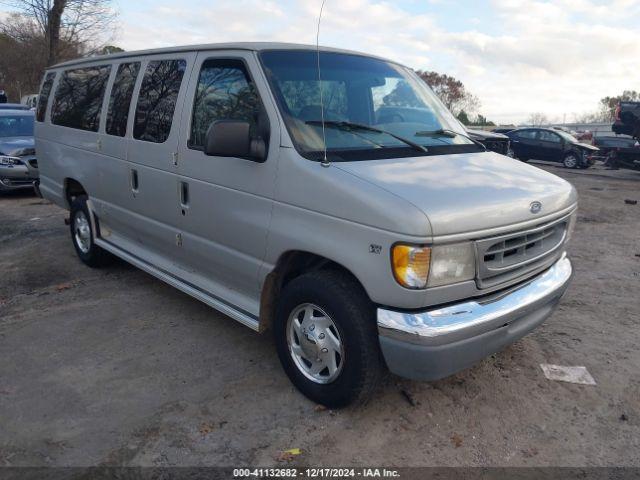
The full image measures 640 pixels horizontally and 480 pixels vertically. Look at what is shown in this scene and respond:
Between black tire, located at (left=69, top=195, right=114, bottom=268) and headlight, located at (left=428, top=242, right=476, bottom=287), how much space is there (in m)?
4.06

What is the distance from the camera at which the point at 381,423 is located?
10.4ft

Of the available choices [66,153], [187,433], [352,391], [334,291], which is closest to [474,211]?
[334,291]

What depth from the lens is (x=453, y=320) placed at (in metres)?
2.77

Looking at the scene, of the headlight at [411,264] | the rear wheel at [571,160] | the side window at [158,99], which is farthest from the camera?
the rear wheel at [571,160]

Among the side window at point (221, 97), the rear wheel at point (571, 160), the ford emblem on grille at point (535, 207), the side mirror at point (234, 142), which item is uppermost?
the side window at point (221, 97)

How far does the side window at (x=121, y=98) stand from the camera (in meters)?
4.73

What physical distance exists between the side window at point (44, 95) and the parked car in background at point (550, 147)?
17.2 meters

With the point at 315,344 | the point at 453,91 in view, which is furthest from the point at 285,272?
the point at 453,91

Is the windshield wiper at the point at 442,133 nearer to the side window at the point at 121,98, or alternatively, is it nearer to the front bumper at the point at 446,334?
the front bumper at the point at 446,334

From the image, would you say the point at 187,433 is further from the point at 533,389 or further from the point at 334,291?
the point at 533,389

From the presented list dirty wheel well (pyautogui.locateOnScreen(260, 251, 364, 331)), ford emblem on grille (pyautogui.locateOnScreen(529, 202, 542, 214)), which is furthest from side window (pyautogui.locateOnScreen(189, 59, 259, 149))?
ford emblem on grille (pyautogui.locateOnScreen(529, 202, 542, 214))

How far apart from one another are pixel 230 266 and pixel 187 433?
116 cm

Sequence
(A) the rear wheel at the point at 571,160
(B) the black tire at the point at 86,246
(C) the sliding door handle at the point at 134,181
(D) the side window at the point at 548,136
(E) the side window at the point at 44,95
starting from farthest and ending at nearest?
1. (D) the side window at the point at 548,136
2. (A) the rear wheel at the point at 571,160
3. (E) the side window at the point at 44,95
4. (B) the black tire at the point at 86,246
5. (C) the sliding door handle at the point at 134,181

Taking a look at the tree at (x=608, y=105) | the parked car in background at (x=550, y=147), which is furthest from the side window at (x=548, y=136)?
the tree at (x=608, y=105)
